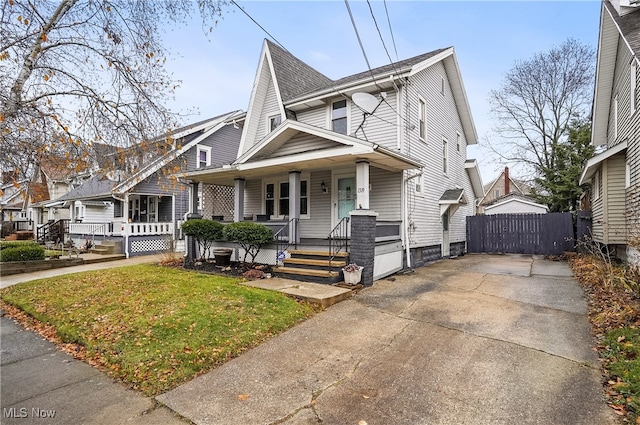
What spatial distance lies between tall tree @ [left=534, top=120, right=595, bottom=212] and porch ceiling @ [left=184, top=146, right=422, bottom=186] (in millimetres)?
18663

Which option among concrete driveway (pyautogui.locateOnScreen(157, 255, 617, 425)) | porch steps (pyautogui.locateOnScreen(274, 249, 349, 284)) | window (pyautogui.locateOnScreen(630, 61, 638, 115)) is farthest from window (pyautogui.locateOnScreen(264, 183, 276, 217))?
window (pyautogui.locateOnScreen(630, 61, 638, 115))

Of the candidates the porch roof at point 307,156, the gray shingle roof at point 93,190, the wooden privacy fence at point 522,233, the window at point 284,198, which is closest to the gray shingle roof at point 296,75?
the porch roof at point 307,156

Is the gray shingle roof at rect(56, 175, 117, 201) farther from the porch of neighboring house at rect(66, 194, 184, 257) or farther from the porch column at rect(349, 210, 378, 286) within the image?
the porch column at rect(349, 210, 378, 286)

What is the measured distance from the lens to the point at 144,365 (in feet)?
13.9

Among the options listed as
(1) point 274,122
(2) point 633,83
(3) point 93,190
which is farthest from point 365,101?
(3) point 93,190

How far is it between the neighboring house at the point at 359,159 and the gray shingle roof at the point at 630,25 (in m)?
5.15

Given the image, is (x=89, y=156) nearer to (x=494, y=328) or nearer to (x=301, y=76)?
(x=494, y=328)

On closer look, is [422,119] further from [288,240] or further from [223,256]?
[223,256]

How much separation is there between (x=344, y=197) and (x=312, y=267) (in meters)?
3.66

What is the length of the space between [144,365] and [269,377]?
1658mm

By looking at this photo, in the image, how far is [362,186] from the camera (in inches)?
350

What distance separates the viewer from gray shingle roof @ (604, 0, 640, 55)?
8.52 metres

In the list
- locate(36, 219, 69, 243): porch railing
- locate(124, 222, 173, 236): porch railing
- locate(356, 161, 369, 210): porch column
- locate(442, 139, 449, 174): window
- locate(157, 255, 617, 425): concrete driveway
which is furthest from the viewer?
locate(36, 219, 69, 243): porch railing

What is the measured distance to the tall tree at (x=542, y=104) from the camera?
25.6 meters
